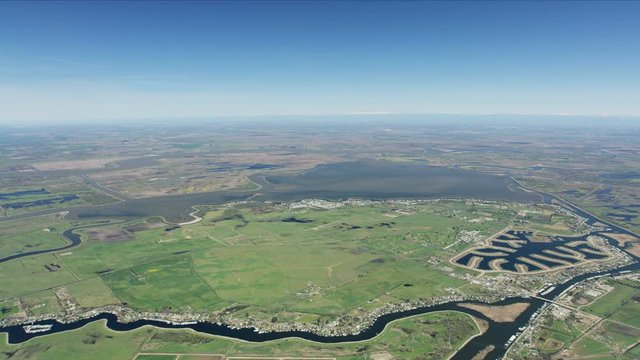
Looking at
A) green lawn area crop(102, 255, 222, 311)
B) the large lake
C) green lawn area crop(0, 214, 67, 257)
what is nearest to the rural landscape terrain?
green lawn area crop(102, 255, 222, 311)

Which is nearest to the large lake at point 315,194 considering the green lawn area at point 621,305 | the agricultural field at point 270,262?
the agricultural field at point 270,262

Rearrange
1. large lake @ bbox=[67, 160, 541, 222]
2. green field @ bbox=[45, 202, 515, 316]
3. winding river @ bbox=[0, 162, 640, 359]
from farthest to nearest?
large lake @ bbox=[67, 160, 541, 222]
green field @ bbox=[45, 202, 515, 316]
winding river @ bbox=[0, 162, 640, 359]

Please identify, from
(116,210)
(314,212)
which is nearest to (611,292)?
(314,212)

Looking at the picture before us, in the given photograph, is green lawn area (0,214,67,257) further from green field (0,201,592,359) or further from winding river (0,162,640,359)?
winding river (0,162,640,359)

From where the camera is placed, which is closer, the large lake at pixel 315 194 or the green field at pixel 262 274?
the green field at pixel 262 274

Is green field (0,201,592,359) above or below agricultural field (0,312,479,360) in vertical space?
above

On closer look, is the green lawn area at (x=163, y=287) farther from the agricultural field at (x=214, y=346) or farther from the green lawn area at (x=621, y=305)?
the green lawn area at (x=621, y=305)

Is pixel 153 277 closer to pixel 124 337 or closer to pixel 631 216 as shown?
pixel 124 337

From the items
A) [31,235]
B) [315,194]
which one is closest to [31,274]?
[31,235]

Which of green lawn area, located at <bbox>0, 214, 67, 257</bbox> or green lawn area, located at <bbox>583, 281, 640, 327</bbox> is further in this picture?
green lawn area, located at <bbox>0, 214, 67, 257</bbox>
